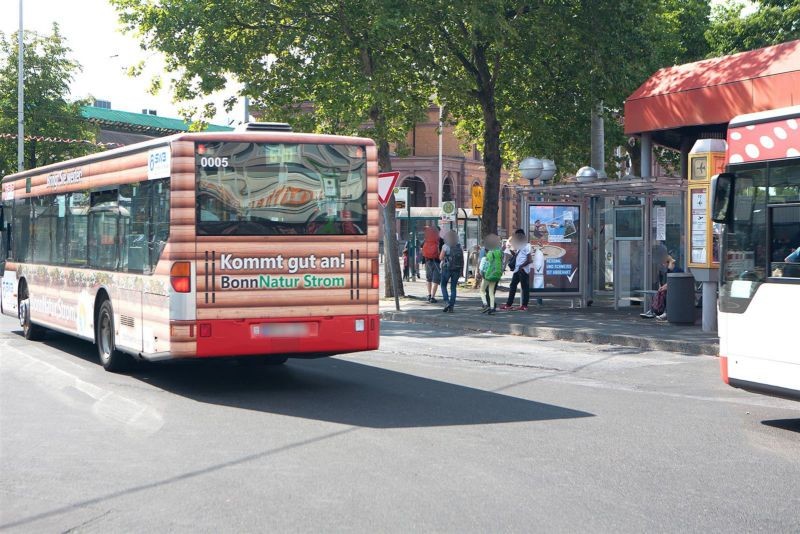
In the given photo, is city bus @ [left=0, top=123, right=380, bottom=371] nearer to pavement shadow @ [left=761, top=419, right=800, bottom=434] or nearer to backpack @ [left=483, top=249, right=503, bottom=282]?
pavement shadow @ [left=761, top=419, right=800, bottom=434]

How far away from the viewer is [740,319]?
30.9ft

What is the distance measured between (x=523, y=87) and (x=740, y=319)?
2050cm

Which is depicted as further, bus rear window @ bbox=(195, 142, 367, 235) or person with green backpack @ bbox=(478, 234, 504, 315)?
person with green backpack @ bbox=(478, 234, 504, 315)

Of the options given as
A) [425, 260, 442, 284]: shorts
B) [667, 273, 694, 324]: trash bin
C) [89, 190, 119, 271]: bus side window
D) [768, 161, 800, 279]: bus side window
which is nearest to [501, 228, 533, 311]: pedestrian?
[425, 260, 442, 284]: shorts

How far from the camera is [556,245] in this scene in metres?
22.5

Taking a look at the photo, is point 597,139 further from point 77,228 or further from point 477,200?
point 77,228

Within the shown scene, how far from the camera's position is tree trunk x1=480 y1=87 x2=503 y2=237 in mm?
27922

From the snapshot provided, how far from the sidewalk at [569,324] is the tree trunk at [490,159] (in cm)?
382

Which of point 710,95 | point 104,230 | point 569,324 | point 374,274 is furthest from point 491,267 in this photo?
point 374,274

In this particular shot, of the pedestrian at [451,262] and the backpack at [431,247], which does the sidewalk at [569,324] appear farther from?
the backpack at [431,247]

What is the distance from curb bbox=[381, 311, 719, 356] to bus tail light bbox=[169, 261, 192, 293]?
8.06 m

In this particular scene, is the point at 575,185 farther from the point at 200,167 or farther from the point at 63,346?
the point at 200,167

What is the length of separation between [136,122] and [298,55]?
57074 mm

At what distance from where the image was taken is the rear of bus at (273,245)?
34.3 feet
